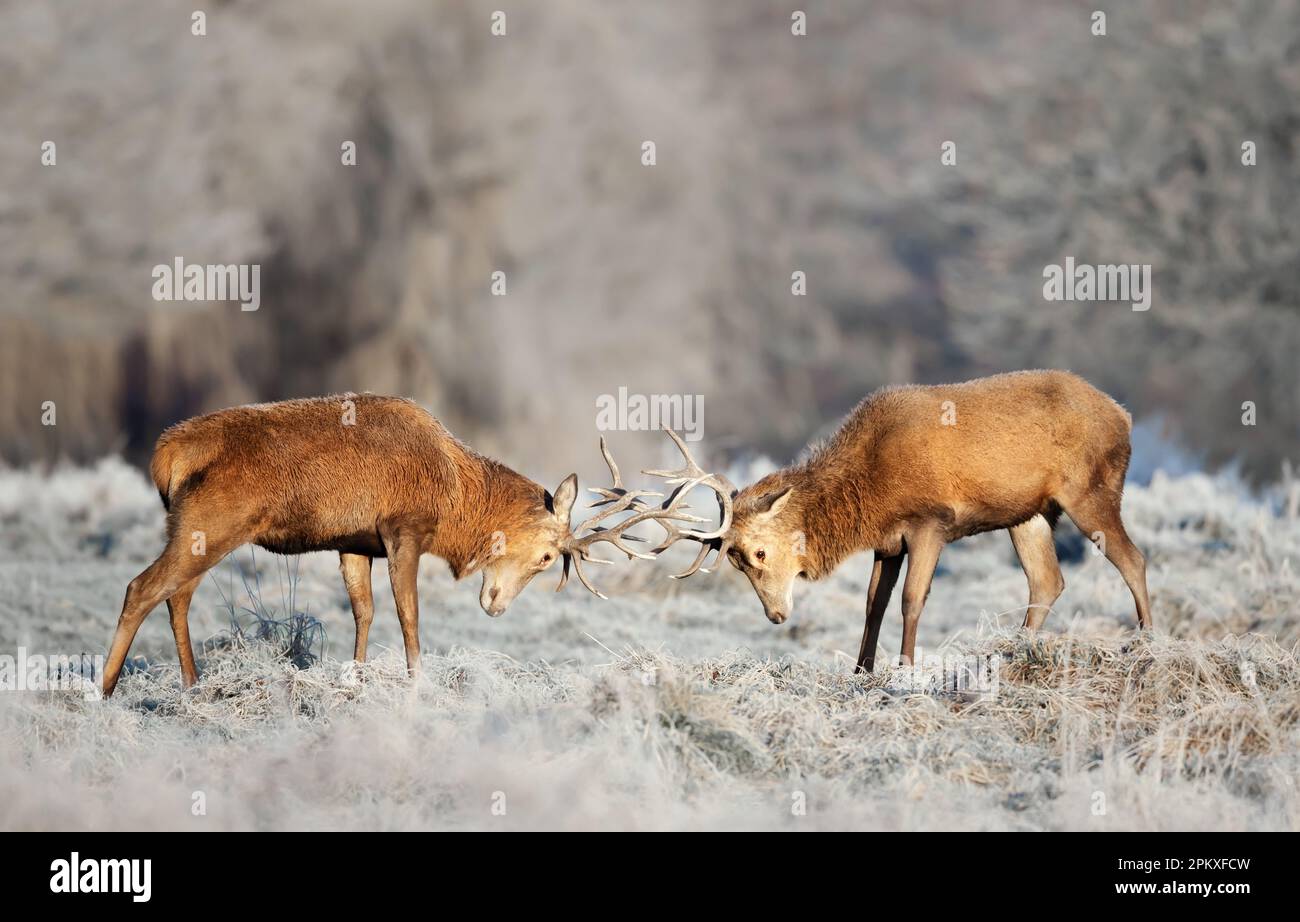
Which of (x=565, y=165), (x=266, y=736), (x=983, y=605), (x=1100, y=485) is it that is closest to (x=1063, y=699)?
(x=1100, y=485)

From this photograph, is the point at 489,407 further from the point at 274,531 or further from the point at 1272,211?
the point at 274,531

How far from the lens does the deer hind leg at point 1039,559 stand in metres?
11.9

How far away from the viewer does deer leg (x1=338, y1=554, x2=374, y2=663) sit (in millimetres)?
11422

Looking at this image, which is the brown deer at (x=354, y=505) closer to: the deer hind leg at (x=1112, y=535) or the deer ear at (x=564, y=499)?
A: the deer ear at (x=564, y=499)

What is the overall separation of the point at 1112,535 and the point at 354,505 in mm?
5273

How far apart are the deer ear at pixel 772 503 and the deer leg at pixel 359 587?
2.86m

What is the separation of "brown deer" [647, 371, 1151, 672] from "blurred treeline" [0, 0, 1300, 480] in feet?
42.3

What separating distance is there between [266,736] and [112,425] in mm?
17006

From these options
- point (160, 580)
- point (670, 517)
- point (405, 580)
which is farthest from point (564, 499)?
point (160, 580)

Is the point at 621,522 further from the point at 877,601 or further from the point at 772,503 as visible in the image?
the point at 877,601

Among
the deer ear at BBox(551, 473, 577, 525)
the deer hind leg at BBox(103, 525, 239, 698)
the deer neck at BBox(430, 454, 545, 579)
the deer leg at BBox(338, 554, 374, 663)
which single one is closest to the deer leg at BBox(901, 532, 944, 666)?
the deer ear at BBox(551, 473, 577, 525)

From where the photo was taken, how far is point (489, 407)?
81.6 feet

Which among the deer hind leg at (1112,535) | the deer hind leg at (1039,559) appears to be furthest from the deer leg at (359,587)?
the deer hind leg at (1112,535)

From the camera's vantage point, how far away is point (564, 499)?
1155 centimetres
